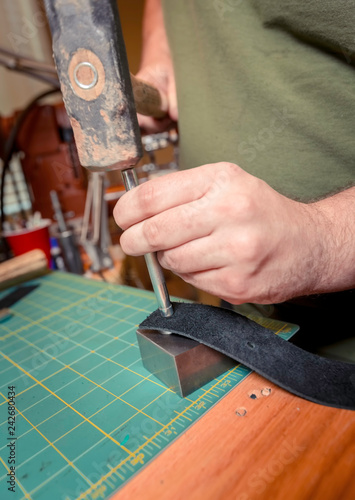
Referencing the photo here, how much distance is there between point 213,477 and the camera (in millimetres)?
338

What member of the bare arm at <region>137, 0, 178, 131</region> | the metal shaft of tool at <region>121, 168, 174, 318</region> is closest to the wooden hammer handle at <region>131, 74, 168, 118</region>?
the bare arm at <region>137, 0, 178, 131</region>

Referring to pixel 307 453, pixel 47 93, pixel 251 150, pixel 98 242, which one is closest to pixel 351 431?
pixel 307 453

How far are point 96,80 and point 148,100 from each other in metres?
0.30

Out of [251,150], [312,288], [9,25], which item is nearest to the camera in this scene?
[312,288]

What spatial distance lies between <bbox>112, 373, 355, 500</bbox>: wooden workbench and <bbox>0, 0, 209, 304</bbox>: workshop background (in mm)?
705

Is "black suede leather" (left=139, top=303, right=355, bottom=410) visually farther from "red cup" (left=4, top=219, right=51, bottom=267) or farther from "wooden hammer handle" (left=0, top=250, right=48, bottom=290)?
"red cup" (left=4, top=219, right=51, bottom=267)

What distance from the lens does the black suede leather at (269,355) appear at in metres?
0.42

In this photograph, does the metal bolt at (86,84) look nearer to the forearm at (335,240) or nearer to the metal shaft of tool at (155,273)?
the metal shaft of tool at (155,273)

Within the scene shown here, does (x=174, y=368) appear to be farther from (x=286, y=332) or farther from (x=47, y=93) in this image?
(x=47, y=93)

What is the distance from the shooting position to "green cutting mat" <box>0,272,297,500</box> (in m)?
0.37

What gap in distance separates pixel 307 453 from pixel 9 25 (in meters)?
2.12

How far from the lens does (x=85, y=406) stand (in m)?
0.47

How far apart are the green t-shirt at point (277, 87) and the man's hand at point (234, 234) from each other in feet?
0.65

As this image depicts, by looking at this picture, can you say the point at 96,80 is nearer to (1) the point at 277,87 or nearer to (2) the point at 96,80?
(2) the point at 96,80
